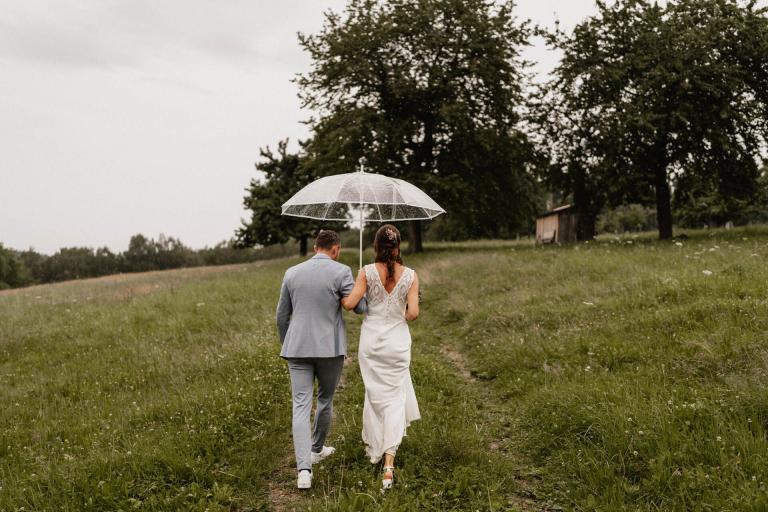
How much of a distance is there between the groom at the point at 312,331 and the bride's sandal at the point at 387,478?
722 mm

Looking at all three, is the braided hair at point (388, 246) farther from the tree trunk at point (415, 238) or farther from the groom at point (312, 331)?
the tree trunk at point (415, 238)

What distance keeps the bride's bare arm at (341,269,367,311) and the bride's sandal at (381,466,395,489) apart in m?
1.62

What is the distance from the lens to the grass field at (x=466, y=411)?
4680mm

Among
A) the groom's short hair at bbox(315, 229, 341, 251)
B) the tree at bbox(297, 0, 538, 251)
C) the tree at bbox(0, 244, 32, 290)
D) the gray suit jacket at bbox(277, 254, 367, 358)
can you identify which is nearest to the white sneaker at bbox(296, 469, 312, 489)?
the gray suit jacket at bbox(277, 254, 367, 358)

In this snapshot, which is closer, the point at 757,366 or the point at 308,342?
the point at 308,342

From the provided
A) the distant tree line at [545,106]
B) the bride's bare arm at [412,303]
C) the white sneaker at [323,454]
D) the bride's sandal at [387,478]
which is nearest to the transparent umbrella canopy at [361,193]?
the bride's bare arm at [412,303]

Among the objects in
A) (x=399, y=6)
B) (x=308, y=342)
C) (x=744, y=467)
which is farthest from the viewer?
(x=399, y=6)

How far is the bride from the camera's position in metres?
5.19

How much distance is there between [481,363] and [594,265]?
6676 mm

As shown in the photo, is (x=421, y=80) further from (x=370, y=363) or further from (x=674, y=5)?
(x=370, y=363)

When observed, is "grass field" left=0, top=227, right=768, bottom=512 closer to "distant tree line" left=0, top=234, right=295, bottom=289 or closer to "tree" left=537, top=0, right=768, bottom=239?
"tree" left=537, top=0, right=768, bottom=239

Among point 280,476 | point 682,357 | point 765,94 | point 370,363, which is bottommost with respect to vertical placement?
point 280,476

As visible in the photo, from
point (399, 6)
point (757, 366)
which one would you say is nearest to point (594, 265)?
point (757, 366)

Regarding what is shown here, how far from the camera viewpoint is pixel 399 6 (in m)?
23.6
